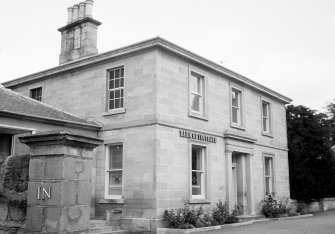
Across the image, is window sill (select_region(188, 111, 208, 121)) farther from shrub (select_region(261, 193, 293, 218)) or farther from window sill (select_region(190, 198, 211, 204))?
shrub (select_region(261, 193, 293, 218))

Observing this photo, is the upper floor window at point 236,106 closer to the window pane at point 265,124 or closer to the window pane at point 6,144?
the window pane at point 265,124

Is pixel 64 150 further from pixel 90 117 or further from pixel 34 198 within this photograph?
pixel 90 117

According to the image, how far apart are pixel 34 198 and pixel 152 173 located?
26.4 feet

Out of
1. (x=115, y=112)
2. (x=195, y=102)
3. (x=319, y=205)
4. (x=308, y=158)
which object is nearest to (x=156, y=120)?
(x=115, y=112)

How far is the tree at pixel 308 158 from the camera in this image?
79.5ft

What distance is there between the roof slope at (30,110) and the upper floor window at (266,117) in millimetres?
9583

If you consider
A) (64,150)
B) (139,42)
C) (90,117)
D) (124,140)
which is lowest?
(64,150)

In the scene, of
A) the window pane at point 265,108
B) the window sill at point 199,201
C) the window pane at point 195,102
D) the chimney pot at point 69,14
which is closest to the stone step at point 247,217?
the window sill at point 199,201

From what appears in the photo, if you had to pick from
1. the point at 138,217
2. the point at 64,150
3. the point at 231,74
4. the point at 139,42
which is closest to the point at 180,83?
the point at 139,42

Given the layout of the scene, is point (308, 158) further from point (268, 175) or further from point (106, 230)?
point (106, 230)

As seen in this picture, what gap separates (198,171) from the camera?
52.7ft

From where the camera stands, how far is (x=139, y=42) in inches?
592

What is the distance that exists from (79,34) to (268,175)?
11.6 metres

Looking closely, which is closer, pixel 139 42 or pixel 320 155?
pixel 139 42
